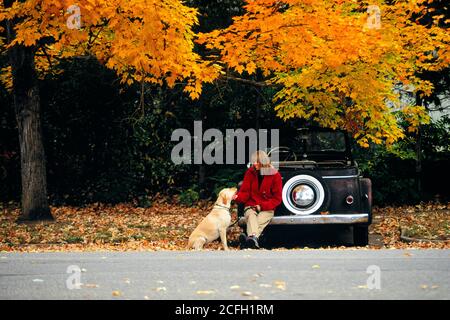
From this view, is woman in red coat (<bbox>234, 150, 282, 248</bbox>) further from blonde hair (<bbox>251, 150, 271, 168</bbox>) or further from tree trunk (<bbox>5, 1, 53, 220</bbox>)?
tree trunk (<bbox>5, 1, 53, 220</bbox>)

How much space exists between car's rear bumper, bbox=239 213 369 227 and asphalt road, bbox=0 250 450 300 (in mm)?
1395

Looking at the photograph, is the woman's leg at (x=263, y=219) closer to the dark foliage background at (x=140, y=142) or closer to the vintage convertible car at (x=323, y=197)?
the vintage convertible car at (x=323, y=197)

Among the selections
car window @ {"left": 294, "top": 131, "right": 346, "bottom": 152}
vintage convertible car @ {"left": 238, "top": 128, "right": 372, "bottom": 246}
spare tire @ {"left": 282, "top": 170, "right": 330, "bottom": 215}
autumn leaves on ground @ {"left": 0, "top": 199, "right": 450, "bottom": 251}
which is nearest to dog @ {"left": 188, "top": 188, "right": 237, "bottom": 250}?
vintage convertible car @ {"left": 238, "top": 128, "right": 372, "bottom": 246}

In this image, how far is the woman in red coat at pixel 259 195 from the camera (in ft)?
44.0

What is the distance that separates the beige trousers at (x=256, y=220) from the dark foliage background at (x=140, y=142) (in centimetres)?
1074

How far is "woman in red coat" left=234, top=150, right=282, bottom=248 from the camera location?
13.4 meters

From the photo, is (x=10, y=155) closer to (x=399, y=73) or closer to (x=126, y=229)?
(x=126, y=229)

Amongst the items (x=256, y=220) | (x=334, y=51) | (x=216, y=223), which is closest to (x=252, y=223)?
(x=256, y=220)

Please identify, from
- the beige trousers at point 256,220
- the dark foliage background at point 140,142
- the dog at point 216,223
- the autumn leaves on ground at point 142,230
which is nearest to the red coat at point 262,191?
the beige trousers at point 256,220

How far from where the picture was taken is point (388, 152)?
24531 millimetres

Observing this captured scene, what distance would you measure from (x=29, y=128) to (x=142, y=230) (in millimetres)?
3854

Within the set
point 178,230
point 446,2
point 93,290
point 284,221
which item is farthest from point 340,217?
point 446,2

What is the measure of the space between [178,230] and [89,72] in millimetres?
8590

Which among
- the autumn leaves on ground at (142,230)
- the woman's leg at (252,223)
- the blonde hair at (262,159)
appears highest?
the blonde hair at (262,159)
